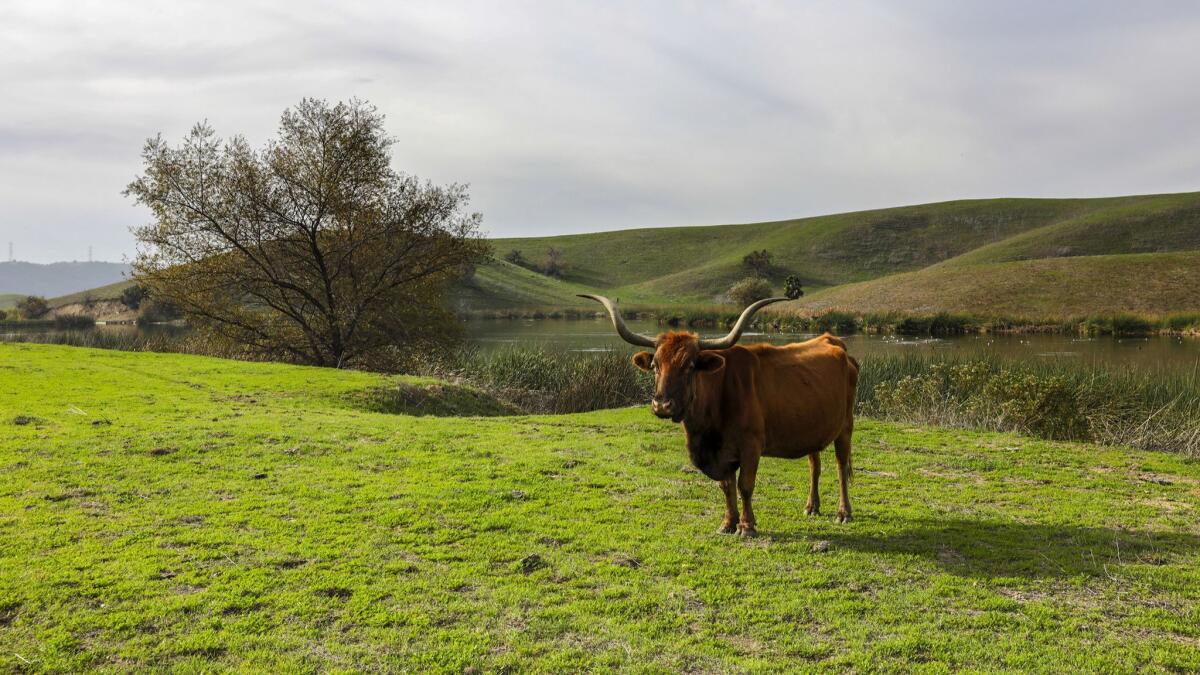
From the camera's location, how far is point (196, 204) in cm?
2489

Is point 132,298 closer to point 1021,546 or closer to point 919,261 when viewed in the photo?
point 1021,546

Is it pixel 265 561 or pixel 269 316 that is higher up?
pixel 269 316

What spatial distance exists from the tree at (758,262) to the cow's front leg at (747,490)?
105 metres

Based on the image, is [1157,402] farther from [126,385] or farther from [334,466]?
[126,385]

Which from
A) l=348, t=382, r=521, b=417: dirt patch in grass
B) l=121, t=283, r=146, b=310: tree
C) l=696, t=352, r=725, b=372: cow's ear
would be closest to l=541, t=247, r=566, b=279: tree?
l=121, t=283, r=146, b=310: tree

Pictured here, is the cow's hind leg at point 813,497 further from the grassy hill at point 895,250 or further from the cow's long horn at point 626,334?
the grassy hill at point 895,250

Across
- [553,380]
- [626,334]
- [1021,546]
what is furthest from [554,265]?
[1021,546]

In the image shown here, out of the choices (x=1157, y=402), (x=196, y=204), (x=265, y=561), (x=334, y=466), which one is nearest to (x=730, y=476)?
(x=265, y=561)

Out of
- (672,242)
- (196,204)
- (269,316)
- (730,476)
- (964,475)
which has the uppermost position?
(672,242)

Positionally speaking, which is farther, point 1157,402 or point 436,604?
point 1157,402

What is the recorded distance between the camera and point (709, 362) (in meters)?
6.85

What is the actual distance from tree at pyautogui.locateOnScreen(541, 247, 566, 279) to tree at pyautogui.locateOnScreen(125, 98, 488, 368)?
97697mm

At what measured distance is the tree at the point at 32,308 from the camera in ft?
249

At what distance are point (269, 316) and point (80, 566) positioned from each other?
76.1 feet
